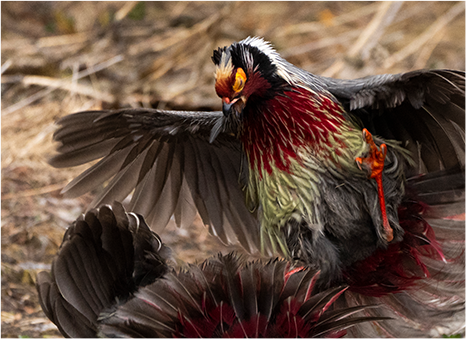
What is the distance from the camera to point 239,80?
2168mm

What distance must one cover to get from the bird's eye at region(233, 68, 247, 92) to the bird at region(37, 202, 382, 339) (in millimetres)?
680

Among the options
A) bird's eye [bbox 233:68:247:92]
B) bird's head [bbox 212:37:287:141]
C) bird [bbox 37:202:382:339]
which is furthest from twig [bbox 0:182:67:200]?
bird's eye [bbox 233:68:247:92]

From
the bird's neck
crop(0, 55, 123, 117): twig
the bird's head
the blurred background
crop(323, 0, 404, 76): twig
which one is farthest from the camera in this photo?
crop(323, 0, 404, 76): twig

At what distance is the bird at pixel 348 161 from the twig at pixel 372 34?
2.90 meters

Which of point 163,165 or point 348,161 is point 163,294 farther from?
point 163,165

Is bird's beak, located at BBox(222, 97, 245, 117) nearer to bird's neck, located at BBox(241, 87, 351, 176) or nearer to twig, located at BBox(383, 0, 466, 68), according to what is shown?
bird's neck, located at BBox(241, 87, 351, 176)

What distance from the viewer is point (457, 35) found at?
699 centimetres

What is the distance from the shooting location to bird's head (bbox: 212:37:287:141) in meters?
2.19

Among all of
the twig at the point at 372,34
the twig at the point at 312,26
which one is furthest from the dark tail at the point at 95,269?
the twig at the point at 312,26

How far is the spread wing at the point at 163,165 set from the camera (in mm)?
2693

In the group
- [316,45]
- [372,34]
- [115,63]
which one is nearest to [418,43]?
[372,34]

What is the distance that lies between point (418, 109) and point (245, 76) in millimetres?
788

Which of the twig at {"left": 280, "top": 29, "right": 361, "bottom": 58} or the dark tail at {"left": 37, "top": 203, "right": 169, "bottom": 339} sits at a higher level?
the twig at {"left": 280, "top": 29, "right": 361, "bottom": 58}

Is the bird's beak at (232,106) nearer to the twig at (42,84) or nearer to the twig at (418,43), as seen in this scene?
the twig at (42,84)
